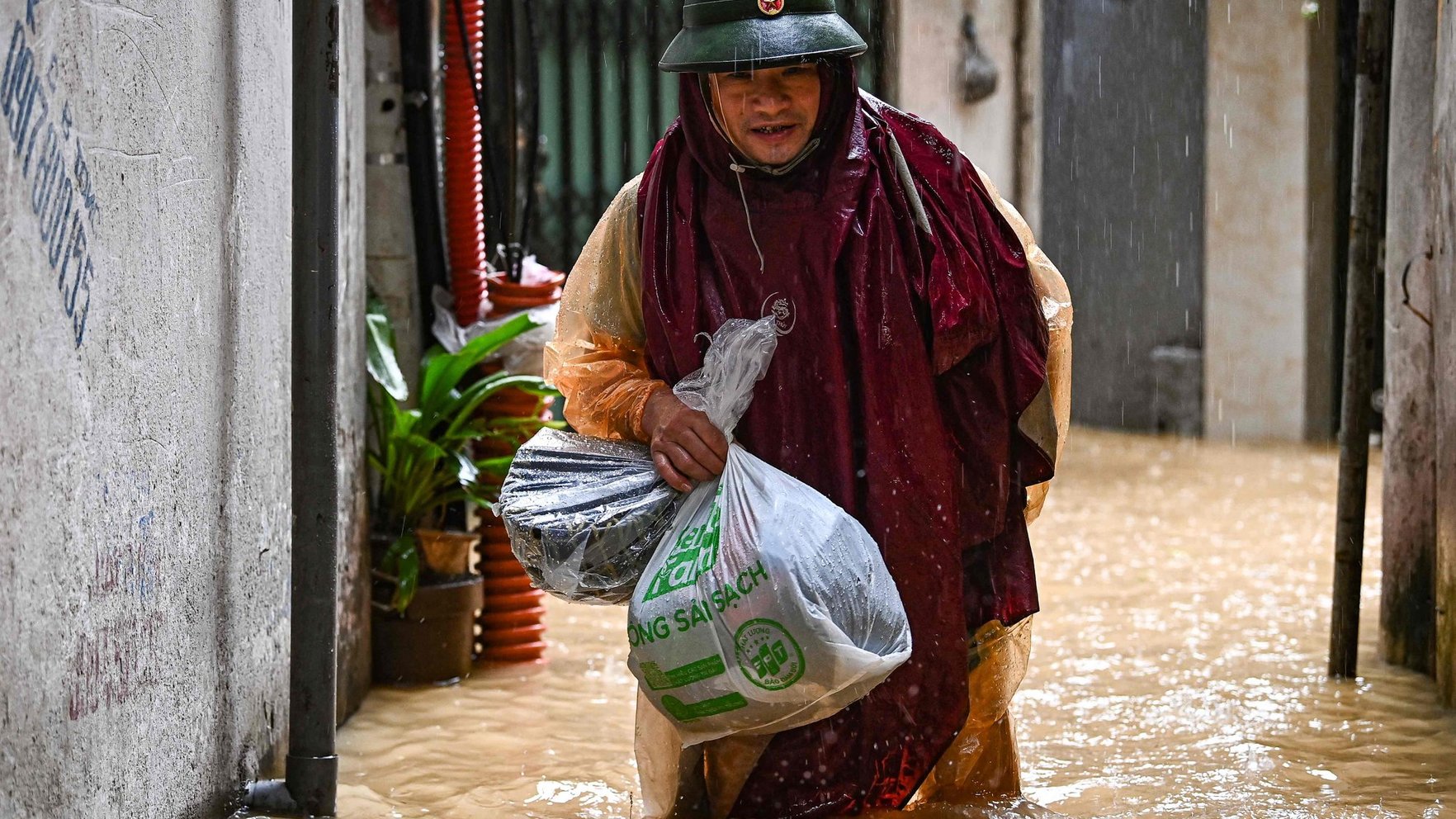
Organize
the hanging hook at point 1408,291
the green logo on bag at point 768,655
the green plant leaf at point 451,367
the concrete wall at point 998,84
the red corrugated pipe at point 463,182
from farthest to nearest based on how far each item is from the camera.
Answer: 1. the concrete wall at point 998,84
2. the red corrugated pipe at point 463,182
3. the green plant leaf at point 451,367
4. the hanging hook at point 1408,291
5. the green logo on bag at point 768,655

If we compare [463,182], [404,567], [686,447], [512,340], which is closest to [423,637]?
[404,567]

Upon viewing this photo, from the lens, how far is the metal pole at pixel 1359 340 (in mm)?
4242

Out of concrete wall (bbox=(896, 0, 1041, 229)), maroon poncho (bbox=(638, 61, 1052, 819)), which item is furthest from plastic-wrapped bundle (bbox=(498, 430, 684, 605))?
concrete wall (bbox=(896, 0, 1041, 229))

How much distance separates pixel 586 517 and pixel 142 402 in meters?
0.74

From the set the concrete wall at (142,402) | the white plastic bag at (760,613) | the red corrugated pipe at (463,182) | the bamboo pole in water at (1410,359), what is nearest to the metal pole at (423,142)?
the red corrugated pipe at (463,182)

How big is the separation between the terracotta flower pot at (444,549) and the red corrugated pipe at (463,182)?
30.0 inches

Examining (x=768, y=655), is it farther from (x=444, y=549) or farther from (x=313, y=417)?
(x=444, y=549)

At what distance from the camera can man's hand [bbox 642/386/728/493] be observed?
2.67m

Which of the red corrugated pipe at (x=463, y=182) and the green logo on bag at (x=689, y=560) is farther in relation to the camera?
the red corrugated pipe at (x=463, y=182)

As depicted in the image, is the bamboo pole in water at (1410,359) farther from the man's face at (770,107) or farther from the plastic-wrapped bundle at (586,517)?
the plastic-wrapped bundle at (586,517)

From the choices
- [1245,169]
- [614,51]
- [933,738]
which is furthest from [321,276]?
[1245,169]

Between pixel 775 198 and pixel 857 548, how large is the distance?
66 centimetres

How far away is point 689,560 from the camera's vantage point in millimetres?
2537

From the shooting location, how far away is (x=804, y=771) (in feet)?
9.29
